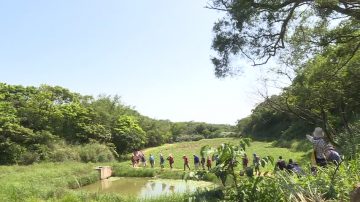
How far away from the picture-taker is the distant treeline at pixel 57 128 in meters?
30.8

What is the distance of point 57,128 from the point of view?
35781 millimetres

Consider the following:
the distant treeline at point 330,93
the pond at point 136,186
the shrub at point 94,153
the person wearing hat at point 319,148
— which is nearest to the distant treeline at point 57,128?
the shrub at point 94,153

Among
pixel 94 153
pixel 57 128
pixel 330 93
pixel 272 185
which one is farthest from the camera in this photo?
pixel 57 128

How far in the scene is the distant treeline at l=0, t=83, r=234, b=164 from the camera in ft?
101

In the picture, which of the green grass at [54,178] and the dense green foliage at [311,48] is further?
the green grass at [54,178]

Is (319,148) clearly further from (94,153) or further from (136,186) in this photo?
(94,153)

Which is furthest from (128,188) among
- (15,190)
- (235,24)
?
(235,24)

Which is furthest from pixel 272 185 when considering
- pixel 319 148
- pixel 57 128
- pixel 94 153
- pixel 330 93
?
pixel 57 128

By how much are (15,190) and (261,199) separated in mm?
11295

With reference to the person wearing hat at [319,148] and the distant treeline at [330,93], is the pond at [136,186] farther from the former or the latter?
the person wearing hat at [319,148]

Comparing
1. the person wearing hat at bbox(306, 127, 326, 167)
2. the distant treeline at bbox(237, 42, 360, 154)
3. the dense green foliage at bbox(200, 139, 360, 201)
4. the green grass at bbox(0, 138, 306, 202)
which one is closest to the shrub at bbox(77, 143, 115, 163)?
the green grass at bbox(0, 138, 306, 202)

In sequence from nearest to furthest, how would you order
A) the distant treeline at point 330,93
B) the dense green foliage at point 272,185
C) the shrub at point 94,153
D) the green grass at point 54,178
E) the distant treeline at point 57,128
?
1. the dense green foliage at point 272,185
2. the distant treeline at point 330,93
3. the green grass at point 54,178
4. the distant treeline at point 57,128
5. the shrub at point 94,153

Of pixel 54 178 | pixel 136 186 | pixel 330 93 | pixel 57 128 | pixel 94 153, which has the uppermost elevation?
pixel 57 128

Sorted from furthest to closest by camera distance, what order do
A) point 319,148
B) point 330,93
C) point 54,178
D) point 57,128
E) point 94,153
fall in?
point 57,128
point 94,153
point 54,178
point 330,93
point 319,148
